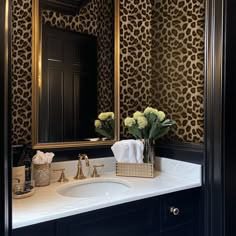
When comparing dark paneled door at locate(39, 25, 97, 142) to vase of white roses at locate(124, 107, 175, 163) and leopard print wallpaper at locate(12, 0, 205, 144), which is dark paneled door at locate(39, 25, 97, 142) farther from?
vase of white roses at locate(124, 107, 175, 163)

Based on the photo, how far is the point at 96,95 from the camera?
1.81 m

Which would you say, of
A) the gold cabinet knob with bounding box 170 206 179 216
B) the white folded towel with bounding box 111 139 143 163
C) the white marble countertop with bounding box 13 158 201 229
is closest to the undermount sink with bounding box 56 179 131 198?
the white marble countertop with bounding box 13 158 201 229

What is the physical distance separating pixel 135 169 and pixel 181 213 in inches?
15.5

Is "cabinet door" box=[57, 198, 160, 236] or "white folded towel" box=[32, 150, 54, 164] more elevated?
"white folded towel" box=[32, 150, 54, 164]

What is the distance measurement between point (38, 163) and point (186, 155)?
94 centimetres

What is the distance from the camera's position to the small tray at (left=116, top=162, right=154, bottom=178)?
1.67 m

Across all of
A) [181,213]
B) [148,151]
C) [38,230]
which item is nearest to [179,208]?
[181,213]

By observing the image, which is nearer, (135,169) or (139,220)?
(139,220)

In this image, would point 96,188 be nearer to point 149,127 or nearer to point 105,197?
point 105,197

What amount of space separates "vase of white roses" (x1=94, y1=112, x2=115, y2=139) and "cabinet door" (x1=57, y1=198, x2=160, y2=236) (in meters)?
0.65

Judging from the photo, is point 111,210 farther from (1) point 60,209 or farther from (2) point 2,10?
(2) point 2,10

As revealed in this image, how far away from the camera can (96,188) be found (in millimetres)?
1637

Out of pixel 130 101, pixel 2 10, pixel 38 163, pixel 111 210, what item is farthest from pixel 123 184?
pixel 2 10

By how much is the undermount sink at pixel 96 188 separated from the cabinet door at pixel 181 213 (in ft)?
Result: 0.84
